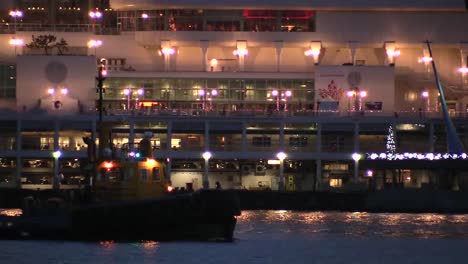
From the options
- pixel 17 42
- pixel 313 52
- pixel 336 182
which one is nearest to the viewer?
pixel 336 182

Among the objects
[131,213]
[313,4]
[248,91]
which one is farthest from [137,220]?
[313,4]

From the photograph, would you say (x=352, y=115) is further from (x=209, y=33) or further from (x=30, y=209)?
(x=30, y=209)

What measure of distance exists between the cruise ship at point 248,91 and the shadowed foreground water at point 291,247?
1205 inches

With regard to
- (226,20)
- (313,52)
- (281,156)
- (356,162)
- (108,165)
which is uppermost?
(226,20)

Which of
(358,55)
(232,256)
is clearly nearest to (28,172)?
(358,55)

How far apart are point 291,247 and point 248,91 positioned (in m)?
61.1

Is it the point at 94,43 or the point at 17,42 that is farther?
the point at 17,42

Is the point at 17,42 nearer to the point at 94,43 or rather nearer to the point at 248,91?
the point at 94,43

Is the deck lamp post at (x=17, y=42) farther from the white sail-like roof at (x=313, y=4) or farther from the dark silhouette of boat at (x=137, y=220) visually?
the dark silhouette of boat at (x=137, y=220)

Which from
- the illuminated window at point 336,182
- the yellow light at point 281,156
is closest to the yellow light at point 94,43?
the yellow light at point 281,156

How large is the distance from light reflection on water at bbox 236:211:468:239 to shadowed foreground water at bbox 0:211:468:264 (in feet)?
0.19

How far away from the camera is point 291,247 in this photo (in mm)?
81812

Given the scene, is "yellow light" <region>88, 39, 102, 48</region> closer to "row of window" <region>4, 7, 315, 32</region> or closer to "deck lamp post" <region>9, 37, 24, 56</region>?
"row of window" <region>4, 7, 315, 32</region>

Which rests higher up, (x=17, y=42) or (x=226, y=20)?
(x=226, y=20)
